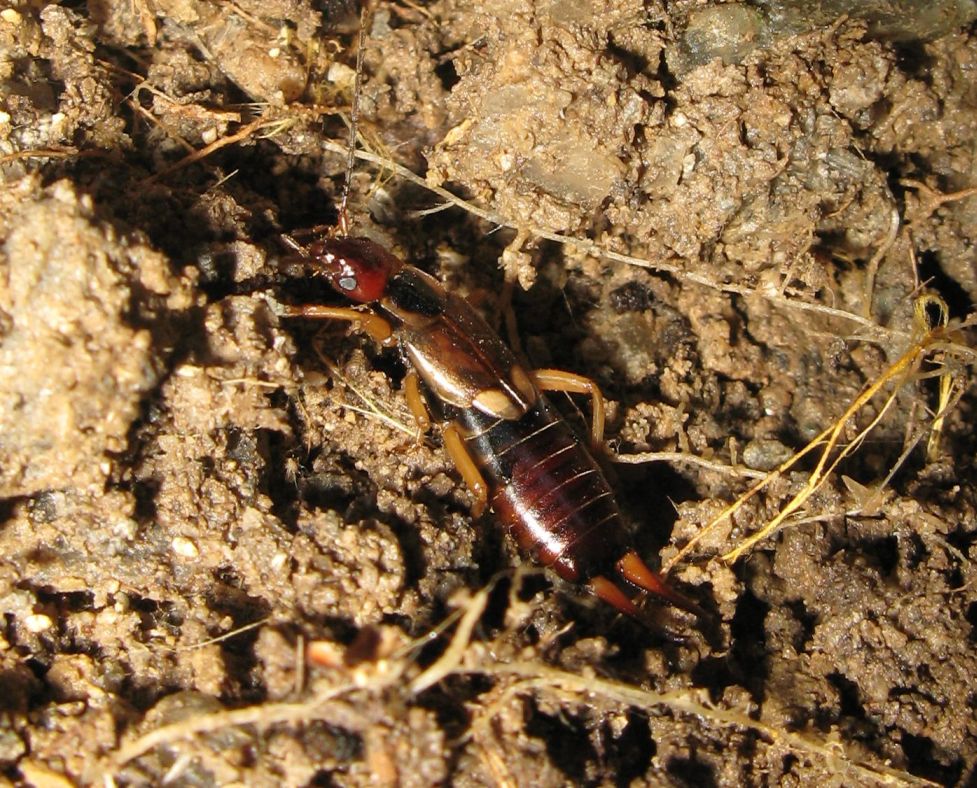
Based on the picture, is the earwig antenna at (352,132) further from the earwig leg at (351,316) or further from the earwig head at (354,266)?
the earwig leg at (351,316)

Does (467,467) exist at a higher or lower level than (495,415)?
lower

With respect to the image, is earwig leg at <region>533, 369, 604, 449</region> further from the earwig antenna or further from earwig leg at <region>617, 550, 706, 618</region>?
the earwig antenna

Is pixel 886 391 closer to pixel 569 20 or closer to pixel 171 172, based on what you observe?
pixel 569 20

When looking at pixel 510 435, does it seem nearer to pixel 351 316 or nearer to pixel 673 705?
pixel 351 316

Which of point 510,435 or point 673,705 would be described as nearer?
point 673,705

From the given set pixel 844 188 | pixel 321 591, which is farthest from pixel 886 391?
pixel 321 591

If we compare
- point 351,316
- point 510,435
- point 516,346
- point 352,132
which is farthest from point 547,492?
point 352,132

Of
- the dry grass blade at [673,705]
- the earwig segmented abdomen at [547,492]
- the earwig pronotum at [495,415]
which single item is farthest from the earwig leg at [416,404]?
the dry grass blade at [673,705]

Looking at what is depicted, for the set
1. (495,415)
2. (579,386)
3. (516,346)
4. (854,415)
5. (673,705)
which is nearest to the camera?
(673,705)

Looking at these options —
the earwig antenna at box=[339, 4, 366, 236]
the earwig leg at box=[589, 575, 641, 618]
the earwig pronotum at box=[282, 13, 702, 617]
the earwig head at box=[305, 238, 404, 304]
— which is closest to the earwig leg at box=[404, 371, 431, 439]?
the earwig pronotum at box=[282, 13, 702, 617]
